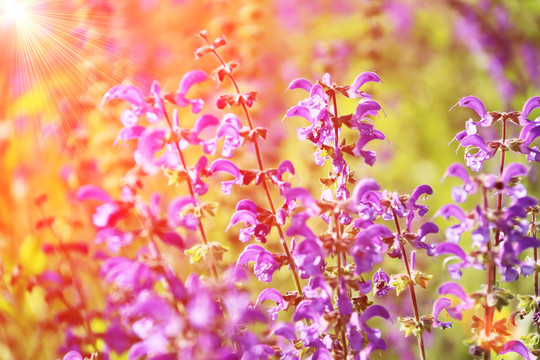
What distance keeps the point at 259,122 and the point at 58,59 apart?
5.94 feet

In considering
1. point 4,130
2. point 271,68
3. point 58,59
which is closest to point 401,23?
point 271,68

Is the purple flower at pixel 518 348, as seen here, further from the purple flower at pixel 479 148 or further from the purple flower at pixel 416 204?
the purple flower at pixel 479 148

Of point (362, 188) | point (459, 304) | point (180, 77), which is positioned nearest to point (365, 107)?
point (362, 188)

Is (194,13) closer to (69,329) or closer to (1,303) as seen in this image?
(1,303)

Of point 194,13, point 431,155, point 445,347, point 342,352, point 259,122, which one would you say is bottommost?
point 445,347

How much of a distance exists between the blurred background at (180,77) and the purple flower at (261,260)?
79 cm

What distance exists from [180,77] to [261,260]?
383cm

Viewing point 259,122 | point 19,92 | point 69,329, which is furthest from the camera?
point 19,92

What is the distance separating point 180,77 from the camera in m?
5.63

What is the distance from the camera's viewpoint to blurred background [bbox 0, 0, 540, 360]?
3.96 meters

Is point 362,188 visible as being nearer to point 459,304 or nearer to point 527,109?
point 459,304

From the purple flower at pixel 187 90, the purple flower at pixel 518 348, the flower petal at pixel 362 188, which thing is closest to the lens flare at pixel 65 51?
the purple flower at pixel 187 90

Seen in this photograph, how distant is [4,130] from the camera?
189 inches

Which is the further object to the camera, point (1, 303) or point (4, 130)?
point (4, 130)
